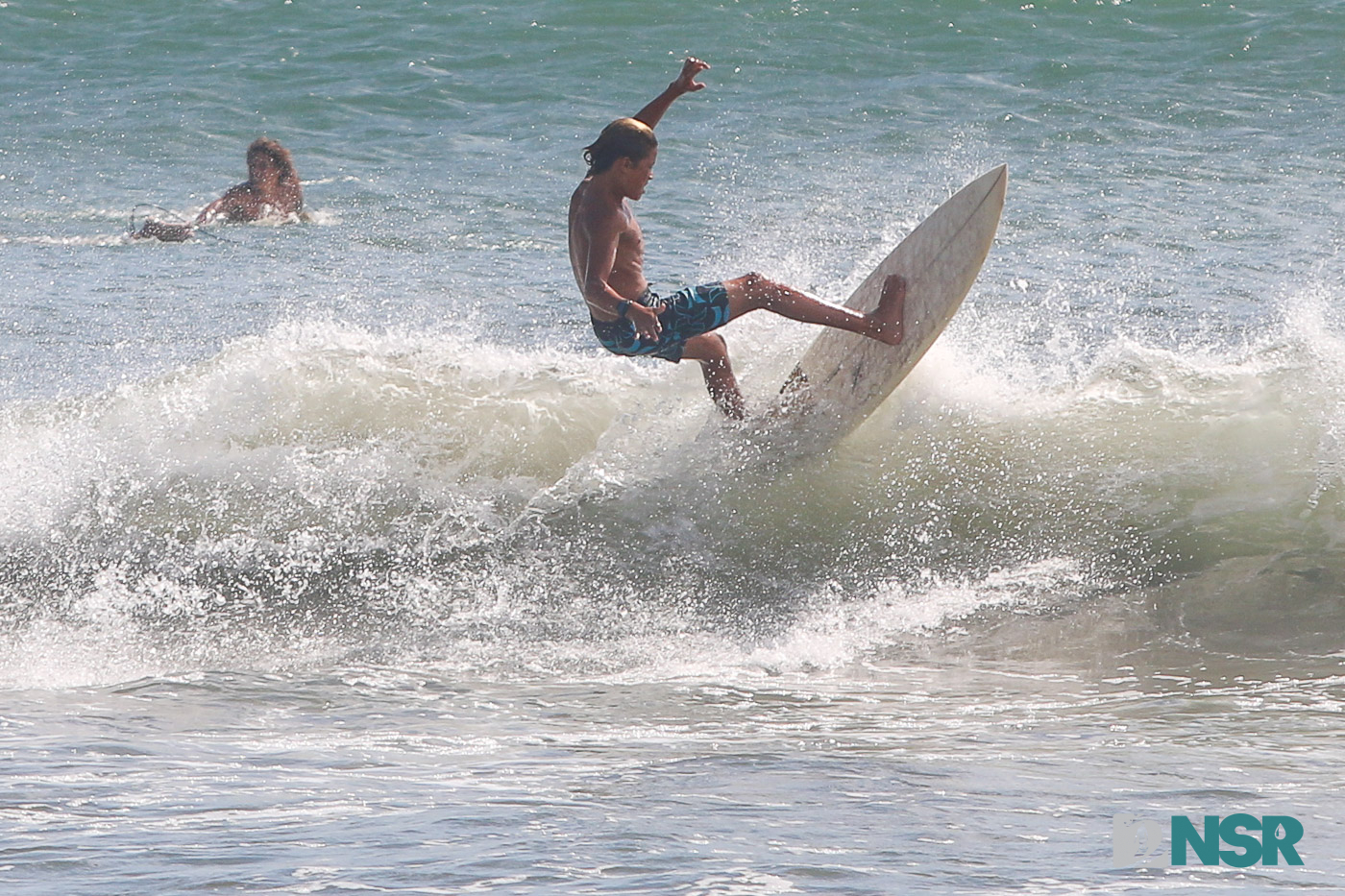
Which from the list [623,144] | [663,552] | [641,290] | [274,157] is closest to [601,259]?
[641,290]

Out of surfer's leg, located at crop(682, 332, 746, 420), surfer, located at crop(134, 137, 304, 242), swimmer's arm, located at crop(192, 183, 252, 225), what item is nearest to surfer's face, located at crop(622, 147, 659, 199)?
surfer's leg, located at crop(682, 332, 746, 420)

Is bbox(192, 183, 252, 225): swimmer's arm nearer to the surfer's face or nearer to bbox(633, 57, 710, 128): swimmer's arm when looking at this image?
bbox(633, 57, 710, 128): swimmer's arm

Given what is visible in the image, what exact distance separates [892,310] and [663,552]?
133 centimetres

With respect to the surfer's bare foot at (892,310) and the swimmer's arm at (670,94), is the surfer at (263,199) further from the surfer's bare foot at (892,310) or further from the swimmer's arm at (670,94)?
the surfer's bare foot at (892,310)

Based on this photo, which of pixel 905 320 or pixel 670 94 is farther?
pixel 905 320

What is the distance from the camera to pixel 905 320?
5805 mm

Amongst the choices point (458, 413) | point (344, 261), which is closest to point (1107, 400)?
point (458, 413)

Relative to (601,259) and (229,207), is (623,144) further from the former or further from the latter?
(229,207)

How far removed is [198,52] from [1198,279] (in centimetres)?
1303

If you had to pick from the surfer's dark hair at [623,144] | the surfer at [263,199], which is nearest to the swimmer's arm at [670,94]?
the surfer's dark hair at [623,144]

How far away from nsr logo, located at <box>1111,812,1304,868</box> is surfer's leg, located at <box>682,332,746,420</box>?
2.91 meters

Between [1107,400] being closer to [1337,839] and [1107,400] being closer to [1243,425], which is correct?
[1243,425]

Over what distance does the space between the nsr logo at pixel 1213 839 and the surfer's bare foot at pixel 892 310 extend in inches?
114

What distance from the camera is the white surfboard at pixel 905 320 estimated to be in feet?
19.0
